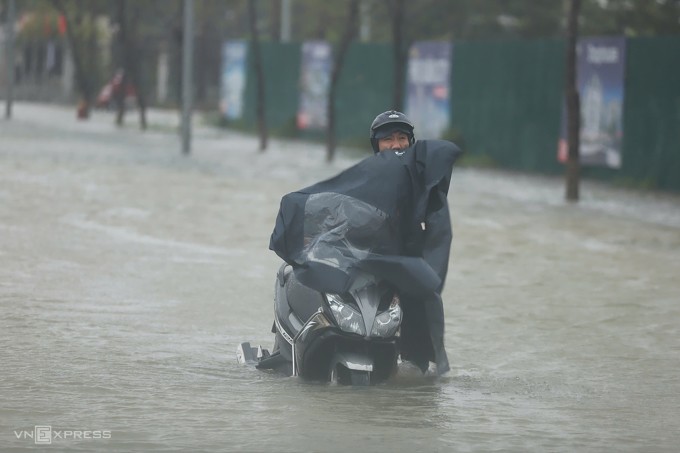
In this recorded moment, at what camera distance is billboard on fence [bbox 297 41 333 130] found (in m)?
41.7

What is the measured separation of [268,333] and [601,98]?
18.1m

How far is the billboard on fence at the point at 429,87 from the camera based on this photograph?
115ft

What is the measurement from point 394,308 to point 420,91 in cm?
2723

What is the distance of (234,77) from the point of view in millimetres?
49000

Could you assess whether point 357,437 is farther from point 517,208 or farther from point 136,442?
point 517,208

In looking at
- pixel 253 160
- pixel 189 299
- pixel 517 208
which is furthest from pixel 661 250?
pixel 253 160

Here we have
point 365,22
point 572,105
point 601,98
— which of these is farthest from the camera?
point 365,22

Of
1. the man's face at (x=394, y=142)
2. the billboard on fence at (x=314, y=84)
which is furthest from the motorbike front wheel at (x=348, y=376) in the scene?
the billboard on fence at (x=314, y=84)

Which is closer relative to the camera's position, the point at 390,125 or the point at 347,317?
the point at 347,317

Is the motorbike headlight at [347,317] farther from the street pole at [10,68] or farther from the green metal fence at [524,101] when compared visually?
the street pole at [10,68]

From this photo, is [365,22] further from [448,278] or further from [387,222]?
[387,222]

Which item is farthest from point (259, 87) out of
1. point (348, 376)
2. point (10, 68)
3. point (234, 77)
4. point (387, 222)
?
point (348, 376)

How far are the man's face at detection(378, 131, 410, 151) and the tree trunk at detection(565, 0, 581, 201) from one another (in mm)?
14920

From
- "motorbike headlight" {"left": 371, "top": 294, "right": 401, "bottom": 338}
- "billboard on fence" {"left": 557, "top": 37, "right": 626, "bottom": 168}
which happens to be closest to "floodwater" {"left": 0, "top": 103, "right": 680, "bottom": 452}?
"motorbike headlight" {"left": 371, "top": 294, "right": 401, "bottom": 338}
